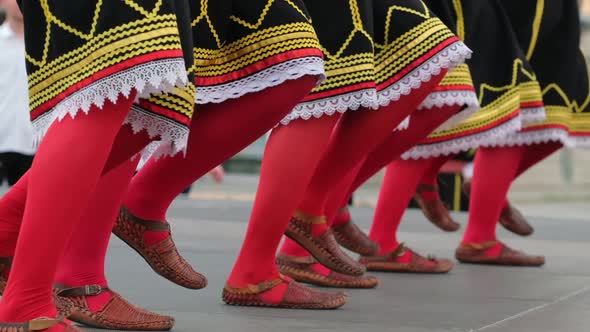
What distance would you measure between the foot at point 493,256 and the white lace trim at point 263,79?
2.12m

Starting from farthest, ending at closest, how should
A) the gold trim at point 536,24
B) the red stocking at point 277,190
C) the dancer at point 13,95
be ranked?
1. the dancer at point 13,95
2. the gold trim at point 536,24
3. the red stocking at point 277,190

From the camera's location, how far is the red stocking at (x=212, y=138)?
115 inches

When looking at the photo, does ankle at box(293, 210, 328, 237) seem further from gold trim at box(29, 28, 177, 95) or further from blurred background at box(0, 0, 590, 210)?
blurred background at box(0, 0, 590, 210)

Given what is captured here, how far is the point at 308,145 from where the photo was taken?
10.4 feet

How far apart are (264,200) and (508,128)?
5.36 feet

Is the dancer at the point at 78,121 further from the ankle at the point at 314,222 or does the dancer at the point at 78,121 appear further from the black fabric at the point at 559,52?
the black fabric at the point at 559,52

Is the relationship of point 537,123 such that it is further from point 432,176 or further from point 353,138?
point 353,138

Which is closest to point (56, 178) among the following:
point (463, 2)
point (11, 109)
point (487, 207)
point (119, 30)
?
point (119, 30)

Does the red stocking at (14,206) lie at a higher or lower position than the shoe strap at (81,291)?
higher

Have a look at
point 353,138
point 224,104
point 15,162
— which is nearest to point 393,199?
point 353,138

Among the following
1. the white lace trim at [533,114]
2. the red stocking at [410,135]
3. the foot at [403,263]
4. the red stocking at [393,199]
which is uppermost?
the red stocking at [410,135]

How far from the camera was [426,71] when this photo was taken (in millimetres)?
3510

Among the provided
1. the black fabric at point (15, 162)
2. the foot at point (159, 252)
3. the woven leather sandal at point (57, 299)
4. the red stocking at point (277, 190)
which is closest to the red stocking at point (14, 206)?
the woven leather sandal at point (57, 299)

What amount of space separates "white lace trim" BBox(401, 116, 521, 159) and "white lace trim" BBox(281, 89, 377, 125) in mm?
1254
